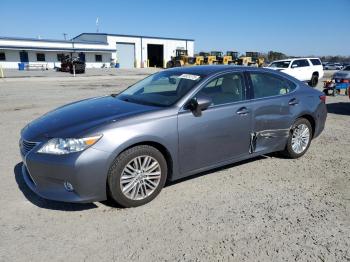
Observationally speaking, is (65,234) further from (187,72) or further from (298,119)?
(298,119)

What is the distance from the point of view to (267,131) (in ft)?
15.5

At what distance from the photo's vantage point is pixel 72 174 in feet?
10.5

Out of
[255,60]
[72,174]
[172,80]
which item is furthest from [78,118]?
[255,60]

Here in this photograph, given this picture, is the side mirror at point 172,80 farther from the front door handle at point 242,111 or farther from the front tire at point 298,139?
the front tire at point 298,139

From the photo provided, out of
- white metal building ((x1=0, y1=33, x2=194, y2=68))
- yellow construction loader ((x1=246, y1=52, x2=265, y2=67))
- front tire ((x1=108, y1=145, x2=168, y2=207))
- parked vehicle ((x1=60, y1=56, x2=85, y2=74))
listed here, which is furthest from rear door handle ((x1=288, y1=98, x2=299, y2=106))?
white metal building ((x1=0, y1=33, x2=194, y2=68))

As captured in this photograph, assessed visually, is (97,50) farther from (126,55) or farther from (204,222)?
(204,222)

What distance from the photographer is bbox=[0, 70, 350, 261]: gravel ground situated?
286 cm

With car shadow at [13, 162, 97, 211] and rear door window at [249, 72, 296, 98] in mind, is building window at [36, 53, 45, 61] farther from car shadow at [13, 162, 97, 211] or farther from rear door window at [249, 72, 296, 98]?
rear door window at [249, 72, 296, 98]

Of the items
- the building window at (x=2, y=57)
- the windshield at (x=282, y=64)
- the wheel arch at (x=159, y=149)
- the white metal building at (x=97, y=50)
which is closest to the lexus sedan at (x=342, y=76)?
the windshield at (x=282, y=64)

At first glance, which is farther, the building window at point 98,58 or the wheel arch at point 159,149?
the building window at point 98,58

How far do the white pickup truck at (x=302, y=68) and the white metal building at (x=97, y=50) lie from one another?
39.4 m

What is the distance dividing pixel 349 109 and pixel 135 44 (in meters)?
51.8

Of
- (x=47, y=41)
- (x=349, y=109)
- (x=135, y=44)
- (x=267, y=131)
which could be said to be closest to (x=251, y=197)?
(x=267, y=131)

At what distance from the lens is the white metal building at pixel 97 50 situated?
46031 mm
